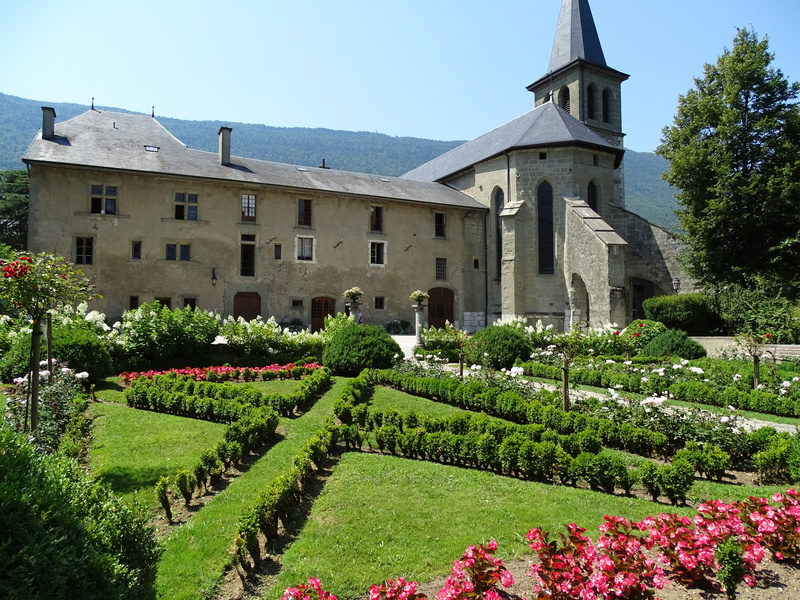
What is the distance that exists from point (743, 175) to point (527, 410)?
1982cm

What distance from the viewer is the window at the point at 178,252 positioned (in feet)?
73.5

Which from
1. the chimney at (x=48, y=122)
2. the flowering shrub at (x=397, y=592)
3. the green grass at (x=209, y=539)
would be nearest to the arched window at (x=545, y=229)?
the green grass at (x=209, y=539)

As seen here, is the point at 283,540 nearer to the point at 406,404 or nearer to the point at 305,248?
the point at 406,404

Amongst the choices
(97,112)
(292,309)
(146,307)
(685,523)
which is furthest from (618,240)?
(97,112)

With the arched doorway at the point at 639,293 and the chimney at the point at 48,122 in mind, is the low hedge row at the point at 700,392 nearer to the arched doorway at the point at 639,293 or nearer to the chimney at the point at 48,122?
the arched doorway at the point at 639,293

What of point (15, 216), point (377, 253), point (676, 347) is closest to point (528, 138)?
point (377, 253)

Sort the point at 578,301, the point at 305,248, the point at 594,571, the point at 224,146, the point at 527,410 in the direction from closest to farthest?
the point at 594,571, the point at 527,410, the point at 578,301, the point at 224,146, the point at 305,248

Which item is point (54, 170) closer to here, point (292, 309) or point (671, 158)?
point (292, 309)

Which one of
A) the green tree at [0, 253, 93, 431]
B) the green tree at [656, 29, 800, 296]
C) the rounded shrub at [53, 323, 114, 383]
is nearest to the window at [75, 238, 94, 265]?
the rounded shrub at [53, 323, 114, 383]

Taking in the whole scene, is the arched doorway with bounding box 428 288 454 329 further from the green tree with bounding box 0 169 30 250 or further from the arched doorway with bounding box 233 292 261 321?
the green tree with bounding box 0 169 30 250

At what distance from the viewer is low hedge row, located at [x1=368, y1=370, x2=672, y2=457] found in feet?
22.3

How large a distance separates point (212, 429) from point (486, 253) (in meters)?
22.5

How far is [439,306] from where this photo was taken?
89.6 ft

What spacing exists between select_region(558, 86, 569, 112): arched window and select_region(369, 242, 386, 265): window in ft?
65.1
